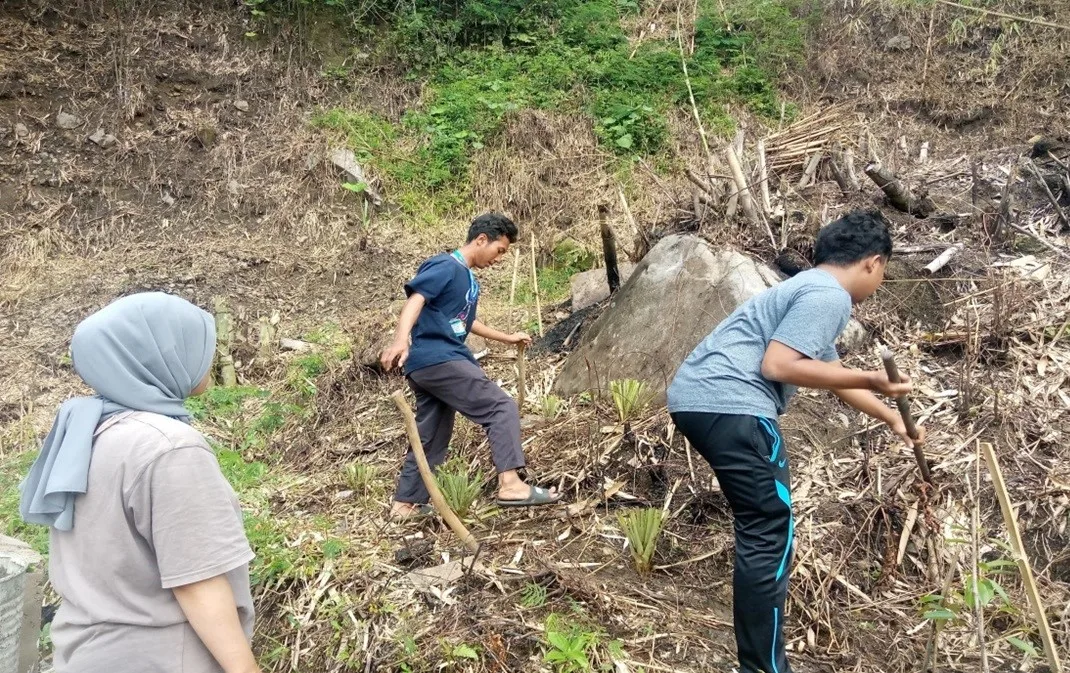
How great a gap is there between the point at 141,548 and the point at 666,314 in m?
3.89

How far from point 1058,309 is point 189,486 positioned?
510 cm

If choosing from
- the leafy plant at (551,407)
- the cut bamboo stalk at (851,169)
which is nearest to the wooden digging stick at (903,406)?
the leafy plant at (551,407)

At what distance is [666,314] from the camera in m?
5.08

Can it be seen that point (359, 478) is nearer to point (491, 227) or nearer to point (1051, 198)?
point (491, 227)

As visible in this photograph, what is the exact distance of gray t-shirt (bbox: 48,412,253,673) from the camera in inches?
61.9

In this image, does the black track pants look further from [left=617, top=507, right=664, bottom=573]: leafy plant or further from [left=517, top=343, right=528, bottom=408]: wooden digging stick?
[left=517, top=343, right=528, bottom=408]: wooden digging stick

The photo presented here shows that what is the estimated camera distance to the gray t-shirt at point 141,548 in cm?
157

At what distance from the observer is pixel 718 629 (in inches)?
123

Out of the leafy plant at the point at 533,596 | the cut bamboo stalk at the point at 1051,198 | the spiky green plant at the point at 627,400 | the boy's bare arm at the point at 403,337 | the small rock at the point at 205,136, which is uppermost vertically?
the small rock at the point at 205,136


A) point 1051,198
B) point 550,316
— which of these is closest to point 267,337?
point 550,316

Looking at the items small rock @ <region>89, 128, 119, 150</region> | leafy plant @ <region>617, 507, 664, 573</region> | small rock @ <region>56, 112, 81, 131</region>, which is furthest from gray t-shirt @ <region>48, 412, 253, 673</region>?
small rock @ <region>56, 112, 81, 131</region>

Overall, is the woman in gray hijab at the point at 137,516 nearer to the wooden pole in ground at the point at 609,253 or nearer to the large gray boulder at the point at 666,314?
the large gray boulder at the point at 666,314

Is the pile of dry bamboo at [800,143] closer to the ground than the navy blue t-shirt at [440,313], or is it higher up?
higher up

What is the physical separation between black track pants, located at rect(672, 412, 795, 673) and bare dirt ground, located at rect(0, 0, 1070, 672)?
0.39m
